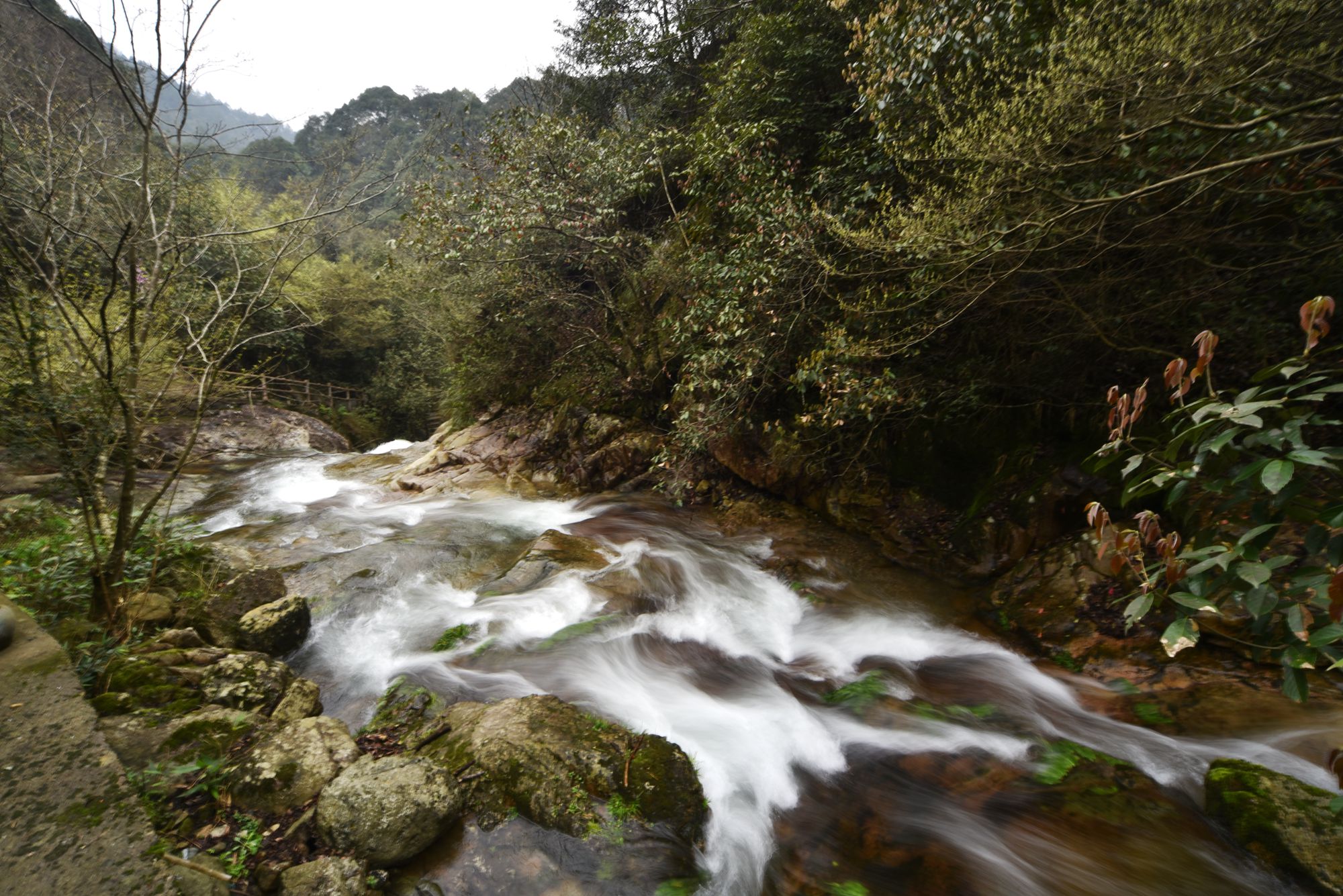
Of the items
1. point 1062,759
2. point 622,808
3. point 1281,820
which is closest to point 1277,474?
point 1281,820

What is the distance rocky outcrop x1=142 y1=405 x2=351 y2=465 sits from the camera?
13922 millimetres

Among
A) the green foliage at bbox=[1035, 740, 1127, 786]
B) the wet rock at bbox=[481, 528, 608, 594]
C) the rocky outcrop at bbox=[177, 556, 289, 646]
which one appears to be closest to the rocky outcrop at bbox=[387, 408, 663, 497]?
the wet rock at bbox=[481, 528, 608, 594]

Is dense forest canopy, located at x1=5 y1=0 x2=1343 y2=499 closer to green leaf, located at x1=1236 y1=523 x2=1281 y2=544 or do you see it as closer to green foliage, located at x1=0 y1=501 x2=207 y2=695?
green leaf, located at x1=1236 y1=523 x2=1281 y2=544

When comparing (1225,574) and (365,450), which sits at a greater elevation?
(1225,574)

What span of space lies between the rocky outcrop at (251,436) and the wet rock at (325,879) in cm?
1343

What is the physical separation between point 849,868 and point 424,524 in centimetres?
749

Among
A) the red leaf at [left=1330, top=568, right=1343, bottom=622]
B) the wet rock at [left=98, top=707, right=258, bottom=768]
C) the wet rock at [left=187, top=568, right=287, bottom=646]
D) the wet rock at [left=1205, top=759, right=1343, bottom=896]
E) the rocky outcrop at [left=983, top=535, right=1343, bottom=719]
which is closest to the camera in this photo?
the red leaf at [left=1330, top=568, right=1343, bottom=622]

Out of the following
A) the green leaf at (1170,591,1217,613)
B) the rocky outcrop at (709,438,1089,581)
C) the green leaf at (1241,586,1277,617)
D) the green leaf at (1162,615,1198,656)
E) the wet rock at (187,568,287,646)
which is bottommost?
the wet rock at (187,568,287,646)

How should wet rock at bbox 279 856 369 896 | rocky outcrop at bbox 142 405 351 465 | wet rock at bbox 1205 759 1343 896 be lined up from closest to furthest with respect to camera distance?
wet rock at bbox 279 856 369 896 < wet rock at bbox 1205 759 1343 896 < rocky outcrop at bbox 142 405 351 465

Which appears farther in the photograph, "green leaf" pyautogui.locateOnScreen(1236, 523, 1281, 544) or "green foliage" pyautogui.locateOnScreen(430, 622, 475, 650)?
"green foliage" pyautogui.locateOnScreen(430, 622, 475, 650)

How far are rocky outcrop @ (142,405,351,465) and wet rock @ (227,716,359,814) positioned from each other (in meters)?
12.5

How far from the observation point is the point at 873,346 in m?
5.36

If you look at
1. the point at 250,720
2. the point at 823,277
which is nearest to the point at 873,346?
the point at 823,277

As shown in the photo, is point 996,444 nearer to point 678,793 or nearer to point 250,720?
point 678,793
